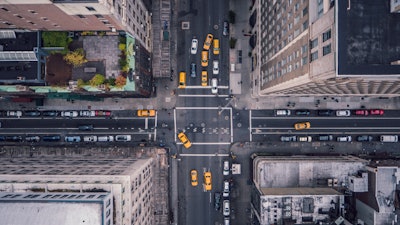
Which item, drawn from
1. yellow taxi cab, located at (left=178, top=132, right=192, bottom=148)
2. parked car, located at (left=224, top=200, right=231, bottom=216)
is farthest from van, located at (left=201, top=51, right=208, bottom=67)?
parked car, located at (left=224, top=200, right=231, bottom=216)

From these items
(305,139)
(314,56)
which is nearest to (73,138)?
(305,139)

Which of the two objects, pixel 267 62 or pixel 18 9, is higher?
pixel 18 9

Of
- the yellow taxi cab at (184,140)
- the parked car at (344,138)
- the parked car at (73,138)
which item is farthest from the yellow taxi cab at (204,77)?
the parked car at (344,138)

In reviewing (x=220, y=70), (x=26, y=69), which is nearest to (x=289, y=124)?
(x=220, y=70)

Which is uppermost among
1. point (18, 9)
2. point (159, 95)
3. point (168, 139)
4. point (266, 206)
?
point (18, 9)

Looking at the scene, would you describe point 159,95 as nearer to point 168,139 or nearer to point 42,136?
point 168,139

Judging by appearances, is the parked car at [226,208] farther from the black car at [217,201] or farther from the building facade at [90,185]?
the building facade at [90,185]
